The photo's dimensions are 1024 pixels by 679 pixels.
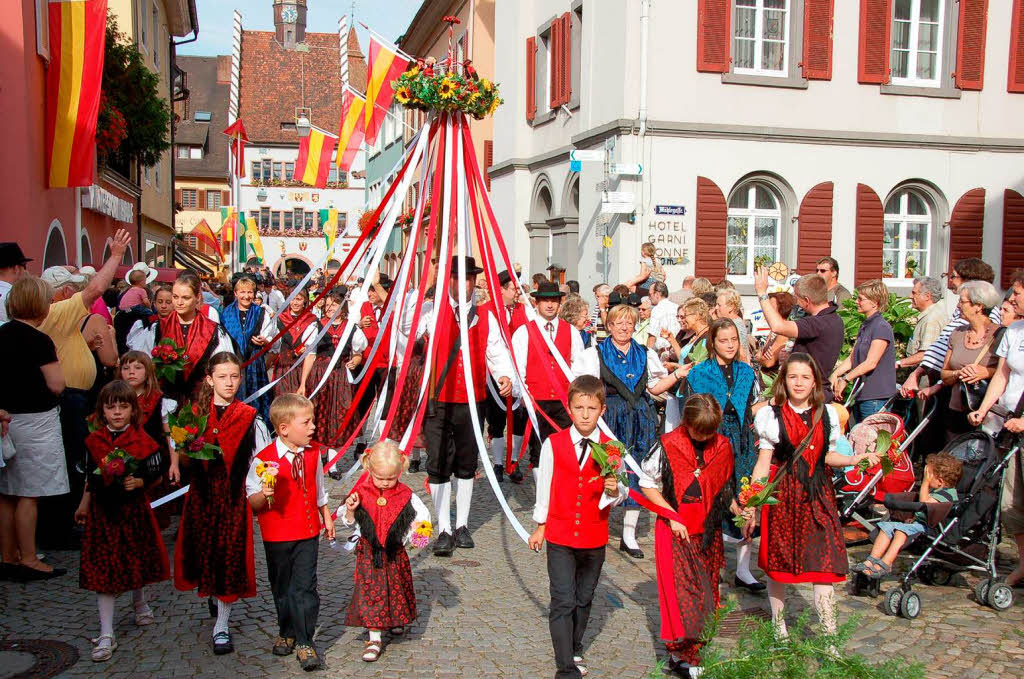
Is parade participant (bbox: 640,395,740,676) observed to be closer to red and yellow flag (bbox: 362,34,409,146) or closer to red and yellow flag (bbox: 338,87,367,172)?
red and yellow flag (bbox: 362,34,409,146)

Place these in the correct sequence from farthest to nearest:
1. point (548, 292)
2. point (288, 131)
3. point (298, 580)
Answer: point (288, 131)
point (548, 292)
point (298, 580)

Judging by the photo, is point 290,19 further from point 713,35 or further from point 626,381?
point 626,381

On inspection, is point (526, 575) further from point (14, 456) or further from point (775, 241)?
point (775, 241)

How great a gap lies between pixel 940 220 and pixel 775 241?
3052mm

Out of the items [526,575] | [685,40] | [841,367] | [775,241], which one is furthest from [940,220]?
[526,575]

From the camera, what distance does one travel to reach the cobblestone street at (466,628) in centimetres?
449

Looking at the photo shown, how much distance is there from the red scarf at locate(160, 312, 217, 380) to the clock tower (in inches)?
2789

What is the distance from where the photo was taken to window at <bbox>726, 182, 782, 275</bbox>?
1603 cm

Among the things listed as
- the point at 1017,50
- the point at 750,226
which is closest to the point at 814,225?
the point at 750,226

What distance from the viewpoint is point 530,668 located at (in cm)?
446

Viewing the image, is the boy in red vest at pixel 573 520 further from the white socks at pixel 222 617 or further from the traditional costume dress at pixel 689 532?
the white socks at pixel 222 617

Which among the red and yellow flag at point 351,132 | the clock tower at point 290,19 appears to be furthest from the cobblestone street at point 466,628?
the clock tower at point 290,19

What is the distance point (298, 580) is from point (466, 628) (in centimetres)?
102

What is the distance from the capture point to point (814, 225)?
15.8 m
